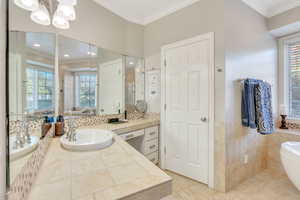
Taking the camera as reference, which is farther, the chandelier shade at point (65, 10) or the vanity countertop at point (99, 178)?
the chandelier shade at point (65, 10)

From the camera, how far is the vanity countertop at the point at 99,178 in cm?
63

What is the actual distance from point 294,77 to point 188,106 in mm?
2155

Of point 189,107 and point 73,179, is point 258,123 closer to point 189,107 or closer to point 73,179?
point 189,107

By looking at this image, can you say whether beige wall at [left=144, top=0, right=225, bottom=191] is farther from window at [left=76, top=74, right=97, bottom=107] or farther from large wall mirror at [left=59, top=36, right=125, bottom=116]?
window at [left=76, top=74, right=97, bottom=107]

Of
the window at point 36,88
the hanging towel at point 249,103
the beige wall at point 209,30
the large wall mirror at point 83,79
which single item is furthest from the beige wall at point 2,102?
the hanging towel at point 249,103

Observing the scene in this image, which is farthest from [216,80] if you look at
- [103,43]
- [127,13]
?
[127,13]

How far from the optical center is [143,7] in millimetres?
2465

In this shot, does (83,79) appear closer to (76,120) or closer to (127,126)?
(76,120)

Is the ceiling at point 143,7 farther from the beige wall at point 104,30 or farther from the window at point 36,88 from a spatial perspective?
the window at point 36,88

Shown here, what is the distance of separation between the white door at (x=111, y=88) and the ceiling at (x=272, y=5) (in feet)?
7.16

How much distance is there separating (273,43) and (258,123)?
5.68 feet

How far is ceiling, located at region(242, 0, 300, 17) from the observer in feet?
7.38

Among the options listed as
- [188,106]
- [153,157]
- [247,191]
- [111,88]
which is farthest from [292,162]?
[111,88]

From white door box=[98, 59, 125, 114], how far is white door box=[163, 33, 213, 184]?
79 centimetres
